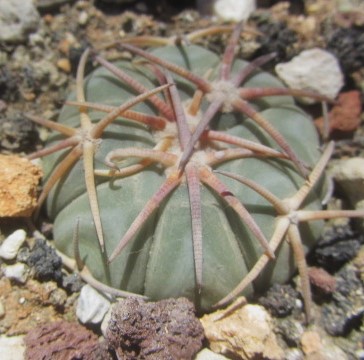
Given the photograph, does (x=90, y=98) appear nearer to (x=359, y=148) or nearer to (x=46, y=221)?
(x=46, y=221)

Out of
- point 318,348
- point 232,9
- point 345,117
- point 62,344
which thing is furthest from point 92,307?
point 232,9

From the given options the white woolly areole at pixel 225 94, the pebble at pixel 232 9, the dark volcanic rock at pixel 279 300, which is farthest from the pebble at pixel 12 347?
the pebble at pixel 232 9

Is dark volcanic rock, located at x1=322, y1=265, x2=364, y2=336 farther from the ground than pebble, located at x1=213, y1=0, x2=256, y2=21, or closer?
closer

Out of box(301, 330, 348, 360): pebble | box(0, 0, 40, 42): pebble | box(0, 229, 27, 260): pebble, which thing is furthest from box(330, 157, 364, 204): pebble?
box(0, 0, 40, 42): pebble

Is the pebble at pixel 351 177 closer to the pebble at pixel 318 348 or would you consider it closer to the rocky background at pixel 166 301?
the rocky background at pixel 166 301

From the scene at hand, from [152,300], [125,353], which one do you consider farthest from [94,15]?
[125,353]

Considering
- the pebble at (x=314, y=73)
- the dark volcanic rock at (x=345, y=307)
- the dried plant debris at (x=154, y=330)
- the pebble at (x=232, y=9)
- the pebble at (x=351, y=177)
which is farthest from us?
the pebble at (x=232, y=9)

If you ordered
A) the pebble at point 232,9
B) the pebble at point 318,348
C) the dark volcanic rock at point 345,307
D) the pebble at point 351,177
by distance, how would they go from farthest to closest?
the pebble at point 232,9 → the pebble at point 351,177 → the dark volcanic rock at point 345,307 → the pebble at point 318,348

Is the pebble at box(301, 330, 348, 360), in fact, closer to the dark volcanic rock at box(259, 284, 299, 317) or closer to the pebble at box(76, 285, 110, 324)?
the dark volcanic rock at box(259, 284, 299, 317)
